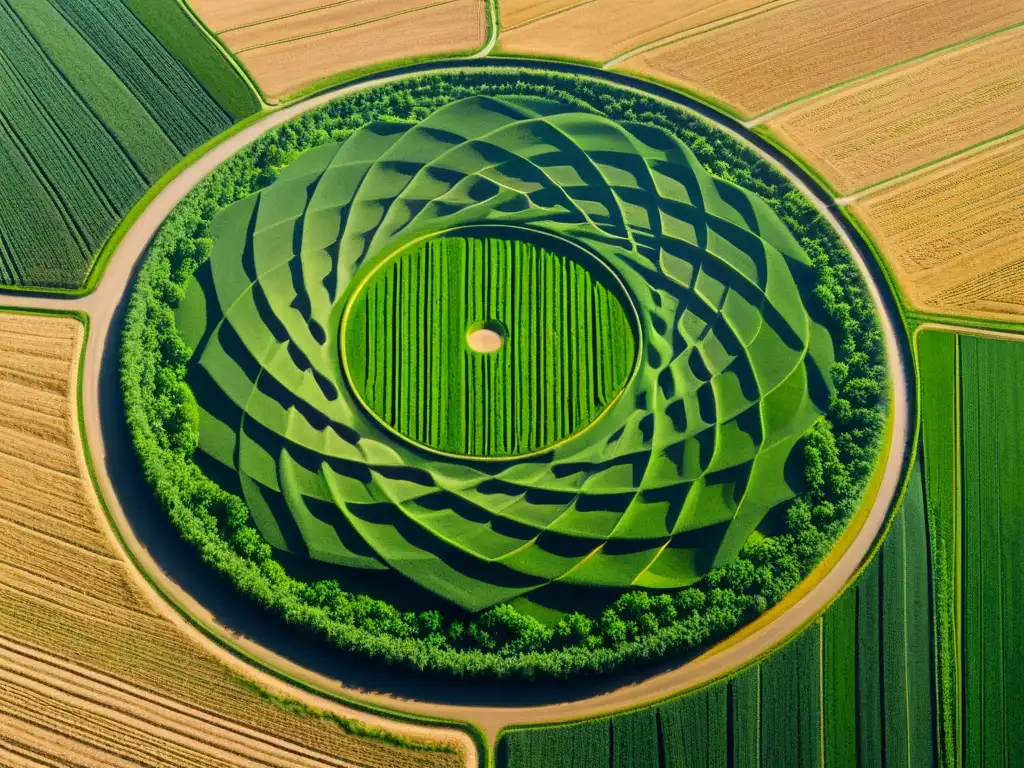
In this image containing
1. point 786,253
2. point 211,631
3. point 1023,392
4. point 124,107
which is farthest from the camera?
point 124,107

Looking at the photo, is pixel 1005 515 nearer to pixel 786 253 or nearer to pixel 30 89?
pixel 786 253

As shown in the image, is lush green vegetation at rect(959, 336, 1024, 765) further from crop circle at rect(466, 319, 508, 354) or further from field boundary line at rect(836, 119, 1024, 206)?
crop circle at rect(466, 319, 508, 354)

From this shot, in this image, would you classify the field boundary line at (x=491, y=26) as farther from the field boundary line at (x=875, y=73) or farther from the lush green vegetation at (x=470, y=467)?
the field boundary line at (x=875, y=73)

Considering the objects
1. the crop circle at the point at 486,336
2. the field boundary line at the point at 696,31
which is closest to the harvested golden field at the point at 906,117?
the field boundary line at the point at 696,31

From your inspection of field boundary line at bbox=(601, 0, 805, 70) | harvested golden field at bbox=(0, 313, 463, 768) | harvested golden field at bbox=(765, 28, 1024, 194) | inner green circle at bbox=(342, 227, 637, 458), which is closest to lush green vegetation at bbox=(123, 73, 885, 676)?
inner green circle at bbox=(342, 227, 637, 458)

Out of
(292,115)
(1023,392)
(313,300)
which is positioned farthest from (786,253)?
(292,115)
